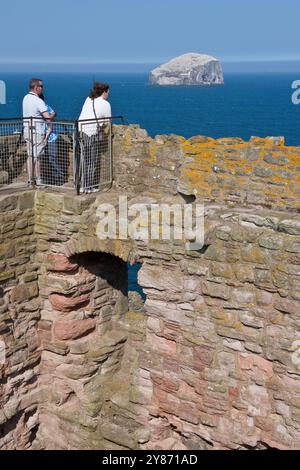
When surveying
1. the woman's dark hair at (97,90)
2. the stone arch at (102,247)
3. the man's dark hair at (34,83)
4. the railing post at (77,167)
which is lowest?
the stone arch at (102,247)

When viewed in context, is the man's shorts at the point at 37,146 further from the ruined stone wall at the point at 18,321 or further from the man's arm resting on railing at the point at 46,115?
the ruined stone wall at the point at 18,321

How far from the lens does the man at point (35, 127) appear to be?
10.1m

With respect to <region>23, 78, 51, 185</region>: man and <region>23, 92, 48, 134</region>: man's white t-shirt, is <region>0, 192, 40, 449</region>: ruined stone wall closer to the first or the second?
<region>23, 78, 51, 185</region>: man

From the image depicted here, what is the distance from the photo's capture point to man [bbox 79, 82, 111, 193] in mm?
9852

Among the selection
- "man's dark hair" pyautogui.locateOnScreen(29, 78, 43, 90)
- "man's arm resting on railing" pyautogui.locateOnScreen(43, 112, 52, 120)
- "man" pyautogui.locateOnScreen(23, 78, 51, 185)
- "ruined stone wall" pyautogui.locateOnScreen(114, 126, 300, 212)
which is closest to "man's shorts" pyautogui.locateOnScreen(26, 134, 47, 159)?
"man" pyautogui.locateOnScreen(23, 78, 51, 185)

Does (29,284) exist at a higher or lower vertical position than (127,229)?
lower

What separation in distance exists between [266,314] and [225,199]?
1.72 metres

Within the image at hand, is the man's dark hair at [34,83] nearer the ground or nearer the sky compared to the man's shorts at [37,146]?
nearer the sky

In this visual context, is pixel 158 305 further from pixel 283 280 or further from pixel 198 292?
pixel 283 280

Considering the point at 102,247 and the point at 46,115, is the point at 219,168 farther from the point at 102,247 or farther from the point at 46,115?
the point at 46,115

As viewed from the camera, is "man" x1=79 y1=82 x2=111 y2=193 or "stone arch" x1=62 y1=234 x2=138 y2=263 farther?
"man" x1=79 y1=82 x2=111 y2=193

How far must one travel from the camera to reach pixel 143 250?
9.19 metres

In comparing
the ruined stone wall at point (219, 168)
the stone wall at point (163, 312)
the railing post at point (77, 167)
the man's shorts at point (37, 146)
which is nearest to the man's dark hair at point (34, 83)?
the man's shorts at point (37, 146)
